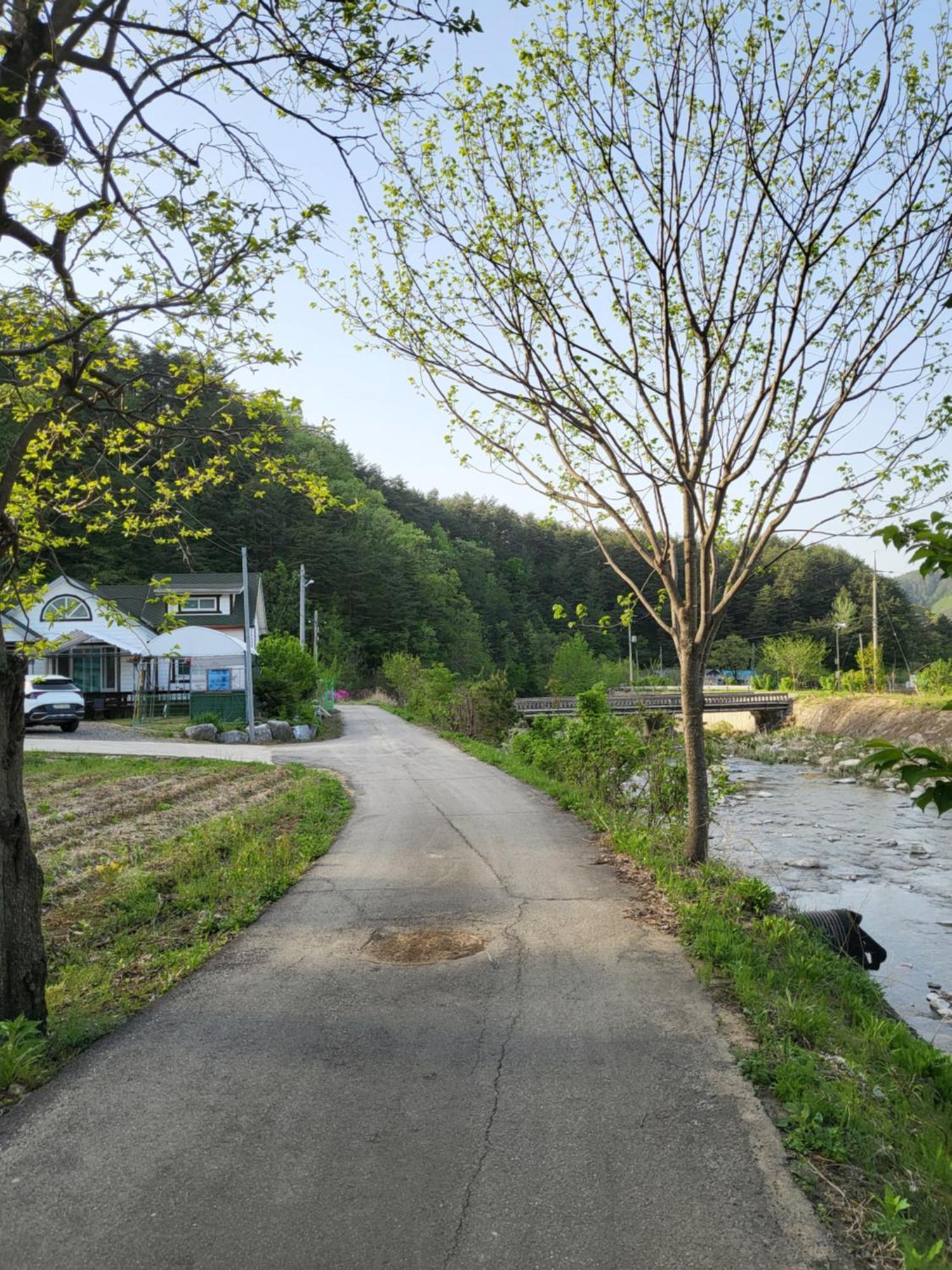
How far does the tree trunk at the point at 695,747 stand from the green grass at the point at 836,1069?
52cm

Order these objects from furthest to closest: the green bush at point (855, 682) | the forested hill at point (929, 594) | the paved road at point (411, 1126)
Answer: the forested hill at point (929, 594), the green bush at point (855, 682), the paved road at point (411, 1126)

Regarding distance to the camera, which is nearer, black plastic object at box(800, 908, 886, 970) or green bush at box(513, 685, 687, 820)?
black plastic object at box(800, 908, 886, 970)

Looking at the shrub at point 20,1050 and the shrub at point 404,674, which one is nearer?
the shrub at point 20,1050

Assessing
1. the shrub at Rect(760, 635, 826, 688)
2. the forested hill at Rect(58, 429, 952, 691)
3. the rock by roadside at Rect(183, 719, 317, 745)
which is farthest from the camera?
the forested hill at Rect(58, 429, 952, 691)

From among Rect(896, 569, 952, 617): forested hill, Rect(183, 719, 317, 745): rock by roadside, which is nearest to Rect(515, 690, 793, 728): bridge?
Rect(183, 719, 317, 745): rock by roadside

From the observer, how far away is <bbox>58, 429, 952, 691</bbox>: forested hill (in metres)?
58.2

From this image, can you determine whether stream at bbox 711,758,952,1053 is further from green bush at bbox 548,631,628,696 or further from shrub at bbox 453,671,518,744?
green bush at bbox 548,631,628,696

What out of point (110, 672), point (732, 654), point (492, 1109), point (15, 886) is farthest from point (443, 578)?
point (492, 1109)

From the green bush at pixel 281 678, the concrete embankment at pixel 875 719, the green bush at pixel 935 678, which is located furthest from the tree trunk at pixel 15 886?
the green bush at pixel 935 678

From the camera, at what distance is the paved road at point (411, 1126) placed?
270 cm

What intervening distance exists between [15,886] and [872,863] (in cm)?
1176

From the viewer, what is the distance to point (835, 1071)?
3955mm

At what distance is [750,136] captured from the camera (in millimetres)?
6547

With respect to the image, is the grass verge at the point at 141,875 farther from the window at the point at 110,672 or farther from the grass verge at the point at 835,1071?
the window at the point at 110,672
